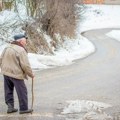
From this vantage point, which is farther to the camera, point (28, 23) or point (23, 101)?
point (28, 23)

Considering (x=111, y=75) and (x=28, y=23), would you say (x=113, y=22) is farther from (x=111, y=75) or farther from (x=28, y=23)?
(x=111, y=75)

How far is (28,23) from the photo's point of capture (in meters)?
26.1

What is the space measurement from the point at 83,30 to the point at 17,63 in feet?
174

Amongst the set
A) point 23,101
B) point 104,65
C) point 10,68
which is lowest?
point 104,65

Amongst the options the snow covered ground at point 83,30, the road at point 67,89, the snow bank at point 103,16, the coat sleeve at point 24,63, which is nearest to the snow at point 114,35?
the snow covered ground at point 83,30

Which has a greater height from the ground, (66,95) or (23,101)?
(23,101)

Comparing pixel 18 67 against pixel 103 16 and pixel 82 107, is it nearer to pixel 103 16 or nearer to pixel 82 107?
pixel 82 107

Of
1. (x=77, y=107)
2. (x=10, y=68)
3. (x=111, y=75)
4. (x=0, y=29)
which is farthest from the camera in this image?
(x=0, y=29)

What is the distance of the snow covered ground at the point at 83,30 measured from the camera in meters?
20.2

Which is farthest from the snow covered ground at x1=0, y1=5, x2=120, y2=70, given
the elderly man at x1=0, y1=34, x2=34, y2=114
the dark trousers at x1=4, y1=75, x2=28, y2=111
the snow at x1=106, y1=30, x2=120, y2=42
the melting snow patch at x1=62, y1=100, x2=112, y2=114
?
the elderly man at x1=0, y1=34, x2=34, y2=114

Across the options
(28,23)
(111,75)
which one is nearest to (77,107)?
(111,75)

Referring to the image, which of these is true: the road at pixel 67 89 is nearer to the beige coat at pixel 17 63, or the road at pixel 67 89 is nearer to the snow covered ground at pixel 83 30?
the beige coat at pixel 17 63

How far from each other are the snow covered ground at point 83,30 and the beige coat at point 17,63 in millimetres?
9604

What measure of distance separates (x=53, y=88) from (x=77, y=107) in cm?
345
